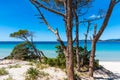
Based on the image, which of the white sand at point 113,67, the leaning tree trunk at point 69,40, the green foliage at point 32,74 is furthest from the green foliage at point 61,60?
the leaning tree trunk at point 69,40

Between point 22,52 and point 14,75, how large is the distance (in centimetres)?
1300

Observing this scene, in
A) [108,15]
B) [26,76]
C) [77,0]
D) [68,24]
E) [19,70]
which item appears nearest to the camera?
[68,24]

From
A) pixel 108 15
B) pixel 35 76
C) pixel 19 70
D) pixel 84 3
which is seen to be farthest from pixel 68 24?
pixel 84 3

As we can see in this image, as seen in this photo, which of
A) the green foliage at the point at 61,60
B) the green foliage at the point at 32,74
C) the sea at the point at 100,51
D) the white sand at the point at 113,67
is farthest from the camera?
the sea at the point at 100,51

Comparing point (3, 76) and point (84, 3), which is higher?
point (84, 3)

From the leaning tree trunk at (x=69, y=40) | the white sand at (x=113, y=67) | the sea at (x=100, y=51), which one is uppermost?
the leaning tree trunk at (x=69, y=40)

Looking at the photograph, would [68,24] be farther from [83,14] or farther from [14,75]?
[83,14]

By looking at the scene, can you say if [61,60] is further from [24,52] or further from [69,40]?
[24,52]

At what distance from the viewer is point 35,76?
11.4 metres

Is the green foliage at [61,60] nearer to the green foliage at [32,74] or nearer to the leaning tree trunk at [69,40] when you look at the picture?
the green foliage at [32,74]

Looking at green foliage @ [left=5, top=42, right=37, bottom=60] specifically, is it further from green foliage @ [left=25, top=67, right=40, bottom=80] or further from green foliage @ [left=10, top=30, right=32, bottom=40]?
green foliage @ [left=25, top=67, right=40, bottom=80]

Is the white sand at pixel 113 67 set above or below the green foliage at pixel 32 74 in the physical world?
below

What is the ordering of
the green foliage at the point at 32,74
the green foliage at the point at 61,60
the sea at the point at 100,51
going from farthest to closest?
1. the sea at the point at 100,51
2. the green foliage at the point at 61,60
3. the green foliage at the point at 32,74

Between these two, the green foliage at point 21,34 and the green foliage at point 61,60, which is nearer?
the green foliage at point 61,60
